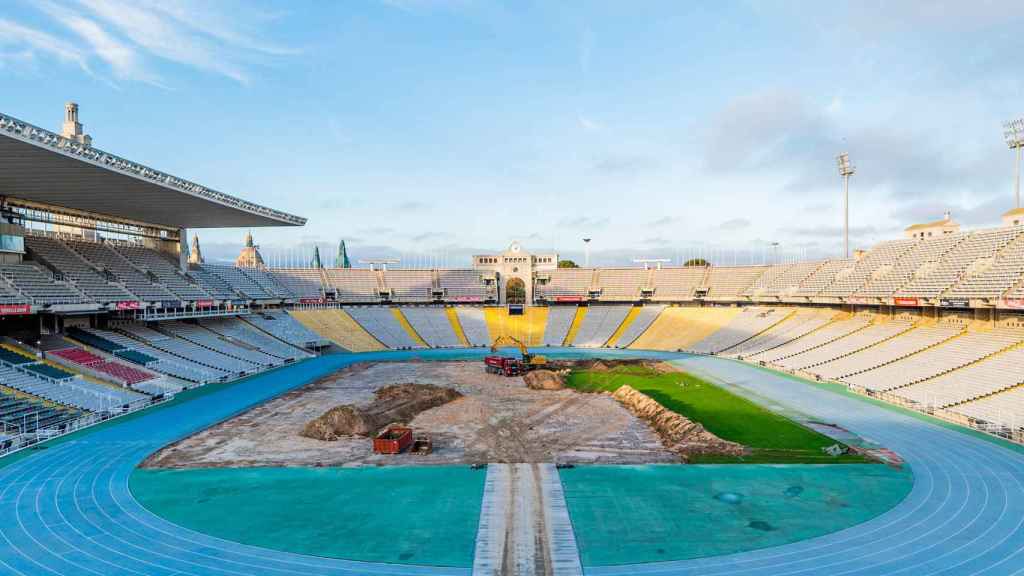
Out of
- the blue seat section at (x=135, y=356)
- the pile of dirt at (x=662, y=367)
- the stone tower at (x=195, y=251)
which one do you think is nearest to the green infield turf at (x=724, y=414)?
the pile of dirt at (x=662, y=367)

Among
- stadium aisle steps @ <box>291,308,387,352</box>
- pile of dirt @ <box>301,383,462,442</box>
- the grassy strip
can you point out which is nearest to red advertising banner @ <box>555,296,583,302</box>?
stadium aisle steps @ <box>291,308,387,352</box>

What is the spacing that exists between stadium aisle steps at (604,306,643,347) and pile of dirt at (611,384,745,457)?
31.5 metres

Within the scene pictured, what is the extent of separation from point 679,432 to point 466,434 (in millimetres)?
10166

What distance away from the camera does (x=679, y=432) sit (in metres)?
25.2

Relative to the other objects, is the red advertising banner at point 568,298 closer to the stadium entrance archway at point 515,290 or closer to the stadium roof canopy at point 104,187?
the stadium entrance archway at point 515,290

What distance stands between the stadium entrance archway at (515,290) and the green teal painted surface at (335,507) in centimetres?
5721

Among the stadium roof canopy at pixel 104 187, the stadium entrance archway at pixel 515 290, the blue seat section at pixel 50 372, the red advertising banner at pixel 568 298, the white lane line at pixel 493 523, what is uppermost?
the stadium roof canopy at pixel 104 187

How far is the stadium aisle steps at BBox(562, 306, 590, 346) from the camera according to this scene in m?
64.5

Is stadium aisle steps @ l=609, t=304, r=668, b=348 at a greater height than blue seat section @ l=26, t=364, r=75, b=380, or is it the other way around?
stadium aisle steps @ l=609, t=304, r=668, b=348

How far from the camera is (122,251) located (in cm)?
4969

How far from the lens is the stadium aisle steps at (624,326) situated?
6306cm

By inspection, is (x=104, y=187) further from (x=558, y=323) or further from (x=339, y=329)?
(x=558, y=323)

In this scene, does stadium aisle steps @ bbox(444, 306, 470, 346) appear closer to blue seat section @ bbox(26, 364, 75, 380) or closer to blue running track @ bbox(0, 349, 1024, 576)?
blue seat section @ bbox(26, 364, 75, 380)

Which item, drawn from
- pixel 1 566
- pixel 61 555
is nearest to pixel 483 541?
pixel 61 555
